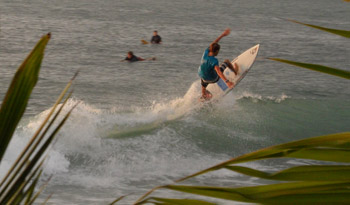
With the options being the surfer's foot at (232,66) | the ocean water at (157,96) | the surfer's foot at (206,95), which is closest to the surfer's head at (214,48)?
the ocean water at (157,96)

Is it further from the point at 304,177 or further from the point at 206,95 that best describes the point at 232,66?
the point at 304,177

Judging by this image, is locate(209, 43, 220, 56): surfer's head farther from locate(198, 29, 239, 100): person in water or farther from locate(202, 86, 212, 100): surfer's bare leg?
locate(202, 86, 212, 100): surfer's bare leg

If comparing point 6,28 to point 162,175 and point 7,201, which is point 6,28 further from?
point 7,201

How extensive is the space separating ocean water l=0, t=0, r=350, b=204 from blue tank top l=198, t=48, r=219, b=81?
48.4 inches

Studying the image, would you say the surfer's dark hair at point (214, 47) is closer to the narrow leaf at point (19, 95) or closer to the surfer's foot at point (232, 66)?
the surfer's foot at point (232, 66)

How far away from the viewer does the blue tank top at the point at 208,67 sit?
13.1 meters

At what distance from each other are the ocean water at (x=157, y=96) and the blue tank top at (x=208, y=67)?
1.23 metres

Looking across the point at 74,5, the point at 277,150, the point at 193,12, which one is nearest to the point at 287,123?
the point at 277,150

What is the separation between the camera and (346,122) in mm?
18469

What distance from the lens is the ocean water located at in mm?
14316

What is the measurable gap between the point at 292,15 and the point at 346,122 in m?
32.3

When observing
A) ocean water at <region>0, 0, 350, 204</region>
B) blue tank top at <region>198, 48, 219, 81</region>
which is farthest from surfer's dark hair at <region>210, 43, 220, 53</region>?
ocean water at <region>0, 0, 350, 204</region>

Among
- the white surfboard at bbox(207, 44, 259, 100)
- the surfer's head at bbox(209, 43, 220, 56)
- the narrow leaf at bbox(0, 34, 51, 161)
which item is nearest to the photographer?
the narrow leaf at bbox(0, 34, 51, 161)

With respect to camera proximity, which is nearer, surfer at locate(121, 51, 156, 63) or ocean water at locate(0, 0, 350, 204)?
ocean water at locate(0, 0, 350, 204)
